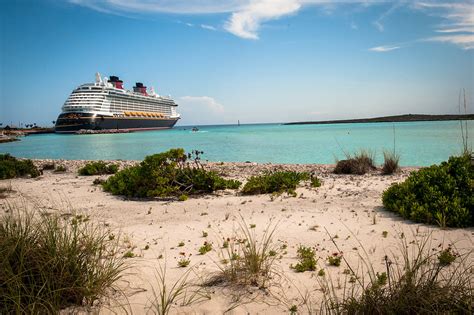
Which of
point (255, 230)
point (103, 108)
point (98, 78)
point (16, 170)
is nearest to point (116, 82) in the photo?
point (98, 78)

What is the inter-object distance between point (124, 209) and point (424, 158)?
20.3 meters

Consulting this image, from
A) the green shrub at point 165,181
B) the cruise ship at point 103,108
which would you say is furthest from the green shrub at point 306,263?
the cruise ship at point 103,108

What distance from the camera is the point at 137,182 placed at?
834cm

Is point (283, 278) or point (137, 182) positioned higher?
point (137, 182)

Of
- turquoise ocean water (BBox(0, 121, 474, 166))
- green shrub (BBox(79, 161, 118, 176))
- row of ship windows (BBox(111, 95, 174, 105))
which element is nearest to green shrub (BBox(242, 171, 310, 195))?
green shrub (BBox(79, 161, 118, 176))

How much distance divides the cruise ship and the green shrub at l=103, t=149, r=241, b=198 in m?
70.3

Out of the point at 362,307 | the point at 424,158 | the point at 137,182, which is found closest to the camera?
the point at 362,307

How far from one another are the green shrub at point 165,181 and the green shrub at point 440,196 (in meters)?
4.28

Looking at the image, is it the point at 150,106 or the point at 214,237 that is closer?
the point at 214,237

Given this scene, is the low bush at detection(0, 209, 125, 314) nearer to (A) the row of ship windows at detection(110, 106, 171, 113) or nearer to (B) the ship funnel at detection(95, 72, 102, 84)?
(A) the row of ship windows at detection(110, 106, 171, 113)

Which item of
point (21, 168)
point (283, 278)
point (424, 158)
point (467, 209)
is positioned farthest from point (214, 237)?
point (424, 158)

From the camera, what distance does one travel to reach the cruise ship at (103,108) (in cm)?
7131

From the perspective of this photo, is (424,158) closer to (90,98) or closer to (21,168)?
(21,168)

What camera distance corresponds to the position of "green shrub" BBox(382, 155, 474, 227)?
5.18 m
